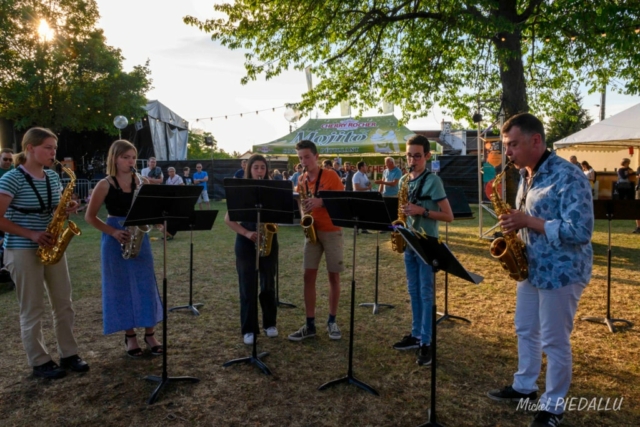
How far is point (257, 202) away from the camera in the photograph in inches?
177

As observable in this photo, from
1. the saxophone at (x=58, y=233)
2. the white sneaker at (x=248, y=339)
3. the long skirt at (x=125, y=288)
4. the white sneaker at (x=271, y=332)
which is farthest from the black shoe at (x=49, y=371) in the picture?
the white sneaker at (x=271, y=332)

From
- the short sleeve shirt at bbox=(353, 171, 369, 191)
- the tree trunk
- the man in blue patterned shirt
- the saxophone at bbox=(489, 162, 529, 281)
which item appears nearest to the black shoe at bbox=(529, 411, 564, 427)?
the man in blue patterned shirt

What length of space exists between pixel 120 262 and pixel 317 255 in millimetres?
2041

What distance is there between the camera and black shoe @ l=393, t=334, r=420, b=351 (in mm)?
5035

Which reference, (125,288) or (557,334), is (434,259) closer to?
(557,334)

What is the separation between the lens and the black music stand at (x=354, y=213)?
13.5 ft

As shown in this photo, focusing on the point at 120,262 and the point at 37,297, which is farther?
the point at 120,262

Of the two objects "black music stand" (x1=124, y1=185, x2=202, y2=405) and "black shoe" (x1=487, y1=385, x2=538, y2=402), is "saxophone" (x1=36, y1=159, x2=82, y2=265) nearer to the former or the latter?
"black music stand" (x1=124, y1=185, x2=202, y2=405)

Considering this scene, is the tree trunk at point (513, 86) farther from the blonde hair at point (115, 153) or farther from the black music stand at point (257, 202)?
the blonde hair at point (115, 153)

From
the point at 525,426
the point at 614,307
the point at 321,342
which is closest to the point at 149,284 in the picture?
the point at 321,342

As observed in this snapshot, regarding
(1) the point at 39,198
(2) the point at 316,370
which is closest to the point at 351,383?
(2) the point at 316,370

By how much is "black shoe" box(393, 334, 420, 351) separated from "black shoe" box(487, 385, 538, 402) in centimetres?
120

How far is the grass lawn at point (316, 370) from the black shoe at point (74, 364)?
3.9 inches

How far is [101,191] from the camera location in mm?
4383
